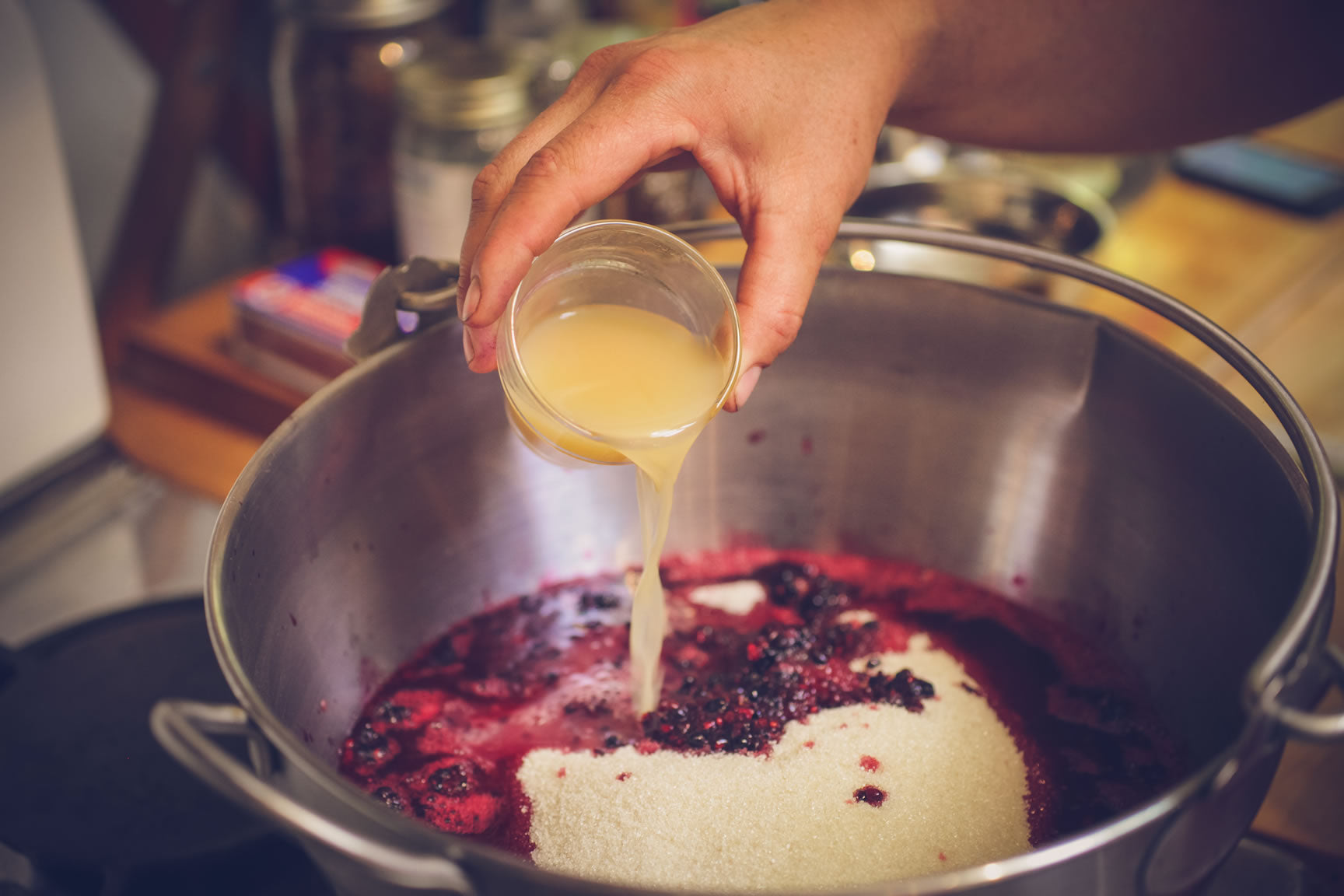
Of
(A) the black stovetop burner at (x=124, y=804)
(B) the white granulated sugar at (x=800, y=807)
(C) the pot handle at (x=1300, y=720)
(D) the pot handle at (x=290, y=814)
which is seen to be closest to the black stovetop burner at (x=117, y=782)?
(A) the black stovetop burner at (x=124, y=804)

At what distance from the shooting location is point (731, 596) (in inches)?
30.6

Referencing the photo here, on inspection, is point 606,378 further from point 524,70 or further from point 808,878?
point 524,70

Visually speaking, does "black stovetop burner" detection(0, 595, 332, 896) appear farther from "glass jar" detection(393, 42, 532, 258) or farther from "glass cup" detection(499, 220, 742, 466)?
"glass jar" detection(393, 42, 532, 258)

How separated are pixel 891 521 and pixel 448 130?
530 millimetres

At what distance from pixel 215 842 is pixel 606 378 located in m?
0.35

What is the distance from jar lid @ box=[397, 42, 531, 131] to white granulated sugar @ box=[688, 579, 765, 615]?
481mm

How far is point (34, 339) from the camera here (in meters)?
0.85

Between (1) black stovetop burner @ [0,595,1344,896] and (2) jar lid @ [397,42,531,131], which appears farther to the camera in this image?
(2) jar lid @ [397,42,531,131]

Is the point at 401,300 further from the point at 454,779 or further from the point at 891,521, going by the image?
the point at 891,521

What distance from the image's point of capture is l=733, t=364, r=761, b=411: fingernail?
1.88 feet

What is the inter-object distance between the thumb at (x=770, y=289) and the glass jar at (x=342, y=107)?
544mm

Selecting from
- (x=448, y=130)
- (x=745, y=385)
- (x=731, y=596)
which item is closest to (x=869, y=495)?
(x=731, y=596)

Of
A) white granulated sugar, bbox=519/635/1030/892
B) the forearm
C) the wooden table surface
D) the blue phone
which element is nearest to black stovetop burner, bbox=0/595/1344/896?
white granulated sugar, bbox=519/635/1030/892

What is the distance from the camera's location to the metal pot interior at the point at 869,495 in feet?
1.93
